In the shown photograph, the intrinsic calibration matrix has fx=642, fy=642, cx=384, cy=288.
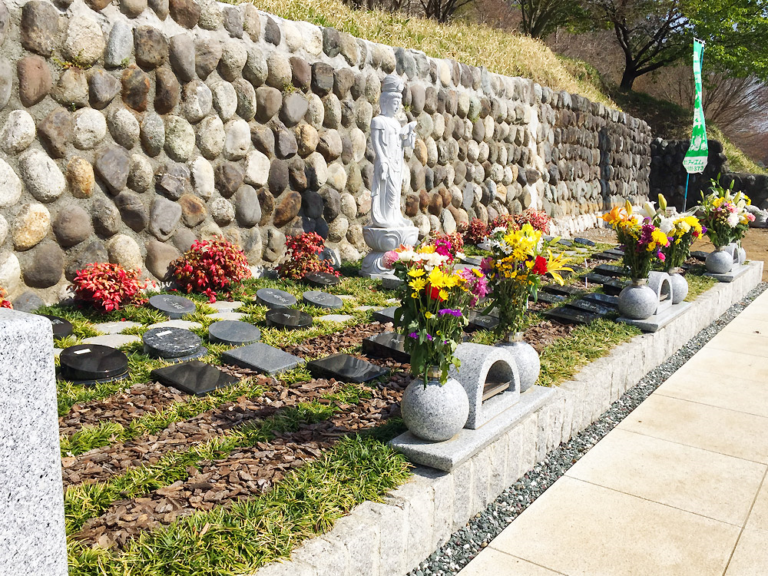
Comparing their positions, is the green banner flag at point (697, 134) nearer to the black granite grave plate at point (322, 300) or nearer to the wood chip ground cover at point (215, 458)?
the black granite grave plate at point (322, 300)

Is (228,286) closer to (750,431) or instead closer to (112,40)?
(112,40)

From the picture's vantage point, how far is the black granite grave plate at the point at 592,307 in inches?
249

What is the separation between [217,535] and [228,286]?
4.26m

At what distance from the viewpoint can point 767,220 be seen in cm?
1705

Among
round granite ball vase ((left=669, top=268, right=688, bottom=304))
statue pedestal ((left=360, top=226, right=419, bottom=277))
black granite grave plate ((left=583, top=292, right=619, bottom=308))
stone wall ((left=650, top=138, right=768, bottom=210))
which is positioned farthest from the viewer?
stone wall ((left=650, top=138, right=768, bottom=210))

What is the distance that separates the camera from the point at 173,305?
5637 millimetres

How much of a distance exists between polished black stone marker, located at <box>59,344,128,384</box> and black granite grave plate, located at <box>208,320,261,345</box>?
2.69 feet

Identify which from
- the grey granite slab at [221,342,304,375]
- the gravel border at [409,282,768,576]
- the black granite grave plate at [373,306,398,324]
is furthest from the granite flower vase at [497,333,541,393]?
the black granite grave plate at [373,306,398,324]

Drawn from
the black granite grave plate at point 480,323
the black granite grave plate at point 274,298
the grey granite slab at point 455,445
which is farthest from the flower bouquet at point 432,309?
the black granite grave plate at point 274,298

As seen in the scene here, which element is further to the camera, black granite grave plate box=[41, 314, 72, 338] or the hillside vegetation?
the hillside vegetation

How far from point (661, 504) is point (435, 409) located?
1.37m

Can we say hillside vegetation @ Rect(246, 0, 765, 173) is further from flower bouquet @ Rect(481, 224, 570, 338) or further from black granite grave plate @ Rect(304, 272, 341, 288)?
flower bouquet @ Rect(481, 224, 570, 338)

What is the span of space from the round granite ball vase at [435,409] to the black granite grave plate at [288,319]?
8.27 ft

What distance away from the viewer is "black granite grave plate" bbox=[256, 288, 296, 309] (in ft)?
19.9
